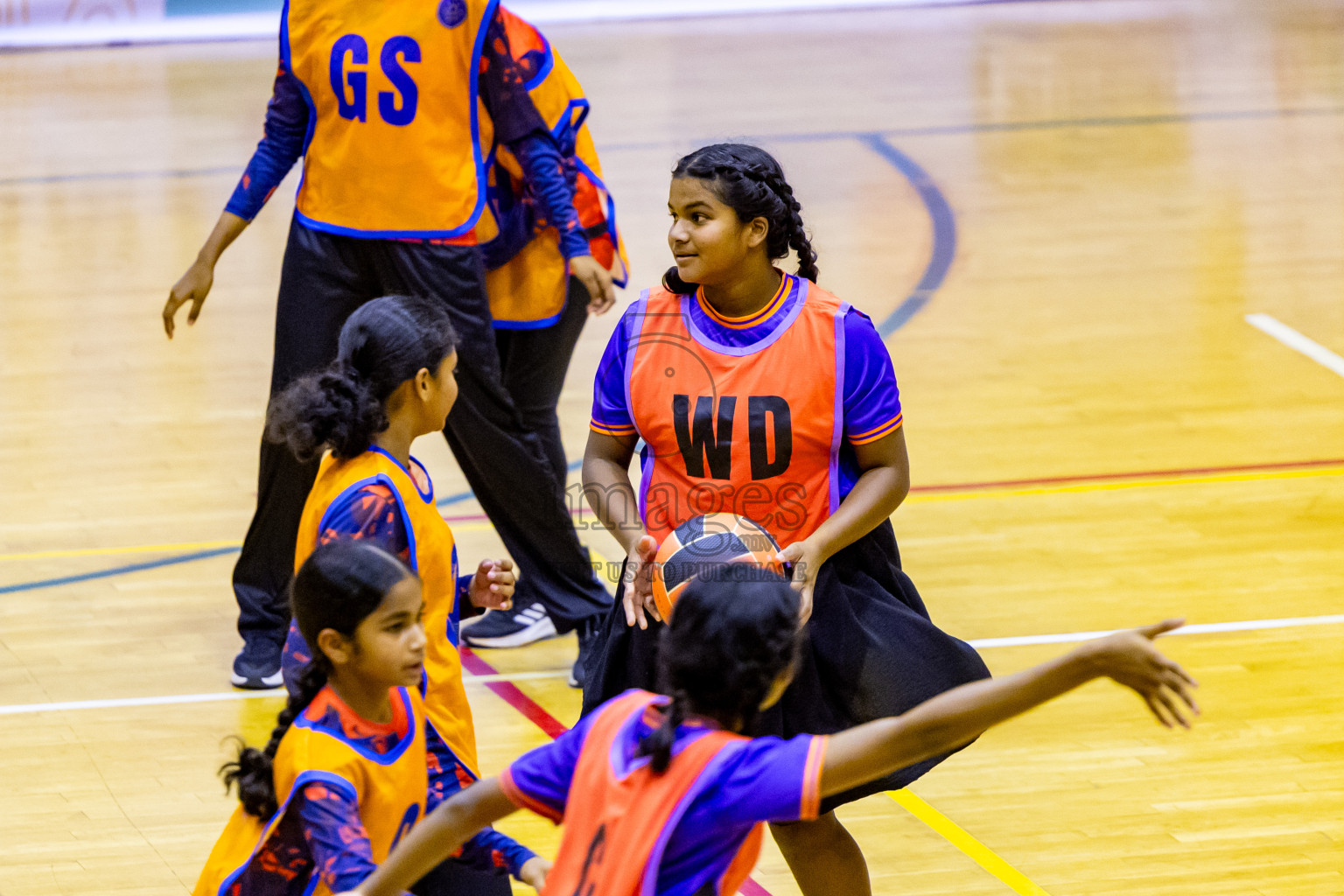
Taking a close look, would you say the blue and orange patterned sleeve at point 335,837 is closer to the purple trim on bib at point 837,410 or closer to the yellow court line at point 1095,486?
the purple trim on bib at point 837,410

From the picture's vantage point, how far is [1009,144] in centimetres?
1038

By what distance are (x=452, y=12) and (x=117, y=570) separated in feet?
7.00

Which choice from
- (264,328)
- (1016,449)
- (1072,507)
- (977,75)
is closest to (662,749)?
(1072,507)

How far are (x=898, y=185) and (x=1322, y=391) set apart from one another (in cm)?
364

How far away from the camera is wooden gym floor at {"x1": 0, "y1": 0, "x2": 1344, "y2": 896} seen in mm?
3816

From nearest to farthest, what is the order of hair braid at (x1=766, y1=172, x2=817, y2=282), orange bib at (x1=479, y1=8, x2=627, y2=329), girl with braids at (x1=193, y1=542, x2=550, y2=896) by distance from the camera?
girl with braids at (x1=193, y1=542, x2=550, y2=896) → hair braid at (x1=766, y1=172, x2=817, y2=282) → orange bib at (x1=479, y1=8, x2=627, y2=329)

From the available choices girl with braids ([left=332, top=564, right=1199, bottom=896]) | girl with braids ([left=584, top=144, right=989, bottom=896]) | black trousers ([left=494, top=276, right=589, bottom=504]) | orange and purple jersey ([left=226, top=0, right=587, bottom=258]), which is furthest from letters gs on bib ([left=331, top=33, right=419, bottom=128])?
girl with braids ([left=332, top=564, right=1199, bottom=896])

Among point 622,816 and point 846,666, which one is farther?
point 846,666

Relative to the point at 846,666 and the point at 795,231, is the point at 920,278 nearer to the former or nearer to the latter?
the point at 795,231

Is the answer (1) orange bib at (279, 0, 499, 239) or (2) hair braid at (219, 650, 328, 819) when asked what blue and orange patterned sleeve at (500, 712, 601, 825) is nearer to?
(2) hair braid at (219, 650, 328, 819)

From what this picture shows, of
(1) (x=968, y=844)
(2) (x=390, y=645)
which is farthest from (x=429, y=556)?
(1) (x=968, y=844)

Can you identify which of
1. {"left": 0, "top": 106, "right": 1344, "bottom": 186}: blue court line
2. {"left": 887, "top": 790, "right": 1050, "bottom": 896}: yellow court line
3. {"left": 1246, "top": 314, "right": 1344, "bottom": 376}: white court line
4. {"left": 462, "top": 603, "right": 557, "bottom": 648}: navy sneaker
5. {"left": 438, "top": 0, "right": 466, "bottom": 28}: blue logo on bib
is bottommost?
{"left": 462, "top": 603, "right": 557, "bottom": 648}: navy sneaker

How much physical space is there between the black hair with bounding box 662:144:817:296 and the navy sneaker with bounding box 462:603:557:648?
1.99 meters

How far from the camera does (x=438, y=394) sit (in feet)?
9.62
